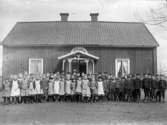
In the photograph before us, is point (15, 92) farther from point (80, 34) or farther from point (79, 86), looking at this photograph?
point (80, 34)

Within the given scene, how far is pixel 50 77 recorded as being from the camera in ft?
48.0

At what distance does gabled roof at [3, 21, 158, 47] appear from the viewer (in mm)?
21734

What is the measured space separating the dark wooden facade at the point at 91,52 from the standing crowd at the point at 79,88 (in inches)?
270

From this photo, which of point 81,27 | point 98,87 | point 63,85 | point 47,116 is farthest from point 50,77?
point 81,27

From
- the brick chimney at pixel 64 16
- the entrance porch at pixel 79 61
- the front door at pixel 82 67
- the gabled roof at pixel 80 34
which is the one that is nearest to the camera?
the entrance porch at pixel 79 61

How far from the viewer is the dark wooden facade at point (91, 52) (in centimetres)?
2153

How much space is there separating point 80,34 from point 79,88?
32.4 ft

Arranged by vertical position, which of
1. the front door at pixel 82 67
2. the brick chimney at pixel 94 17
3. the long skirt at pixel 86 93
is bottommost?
the long skirt at pixel 86 93

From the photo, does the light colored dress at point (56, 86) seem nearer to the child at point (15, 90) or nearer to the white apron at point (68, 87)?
the white apron at point (68, 87)

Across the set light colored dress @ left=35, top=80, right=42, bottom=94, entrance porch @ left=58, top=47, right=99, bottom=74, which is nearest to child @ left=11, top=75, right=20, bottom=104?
light colored dress @ left=35, top=80, right=42, bottom=94

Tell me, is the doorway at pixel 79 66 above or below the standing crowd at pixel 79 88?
above

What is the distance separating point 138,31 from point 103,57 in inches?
175

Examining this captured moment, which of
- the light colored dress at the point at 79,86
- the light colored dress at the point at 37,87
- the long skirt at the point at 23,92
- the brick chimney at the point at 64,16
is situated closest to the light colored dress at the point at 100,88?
the light colored dress at the point at 79,86

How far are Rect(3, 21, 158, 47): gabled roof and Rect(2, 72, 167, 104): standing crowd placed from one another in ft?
24.4
